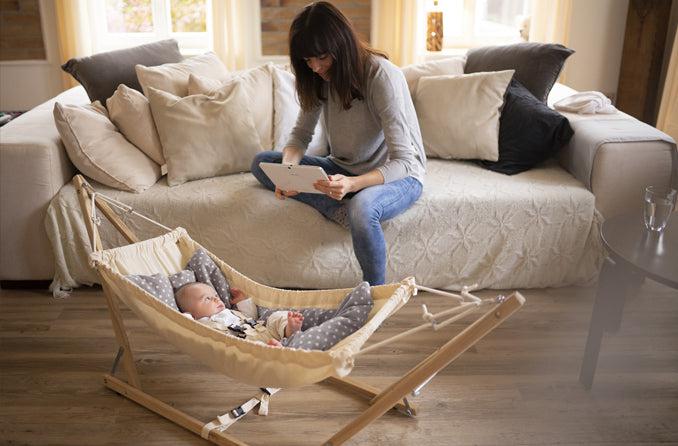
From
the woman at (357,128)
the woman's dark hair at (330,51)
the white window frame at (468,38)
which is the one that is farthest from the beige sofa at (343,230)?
the white window frame at (468,38)

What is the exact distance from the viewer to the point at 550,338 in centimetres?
230

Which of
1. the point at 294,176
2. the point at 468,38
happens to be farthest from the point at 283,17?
the point at 294,176

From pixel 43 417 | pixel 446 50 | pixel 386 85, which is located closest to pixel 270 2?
pixel 446 50

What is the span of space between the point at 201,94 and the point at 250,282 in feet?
3.32

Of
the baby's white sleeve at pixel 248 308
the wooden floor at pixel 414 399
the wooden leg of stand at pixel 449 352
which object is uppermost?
the wooden leg of stand at pixel 449 352

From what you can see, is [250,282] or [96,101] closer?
[250,282]

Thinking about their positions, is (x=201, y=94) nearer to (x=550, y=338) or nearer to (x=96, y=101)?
(x=96, y=101)

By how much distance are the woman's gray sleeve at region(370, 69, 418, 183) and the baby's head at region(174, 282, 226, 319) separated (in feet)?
2.39

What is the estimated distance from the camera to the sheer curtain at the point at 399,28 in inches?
148

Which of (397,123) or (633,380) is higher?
(397,123)

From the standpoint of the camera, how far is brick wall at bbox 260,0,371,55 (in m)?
3.89

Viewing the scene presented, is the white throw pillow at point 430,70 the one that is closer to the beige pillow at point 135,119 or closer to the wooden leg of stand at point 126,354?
the beige pillow at point 135,119

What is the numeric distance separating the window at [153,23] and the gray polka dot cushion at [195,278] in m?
2.25

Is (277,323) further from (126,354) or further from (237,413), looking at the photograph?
(126,354)
